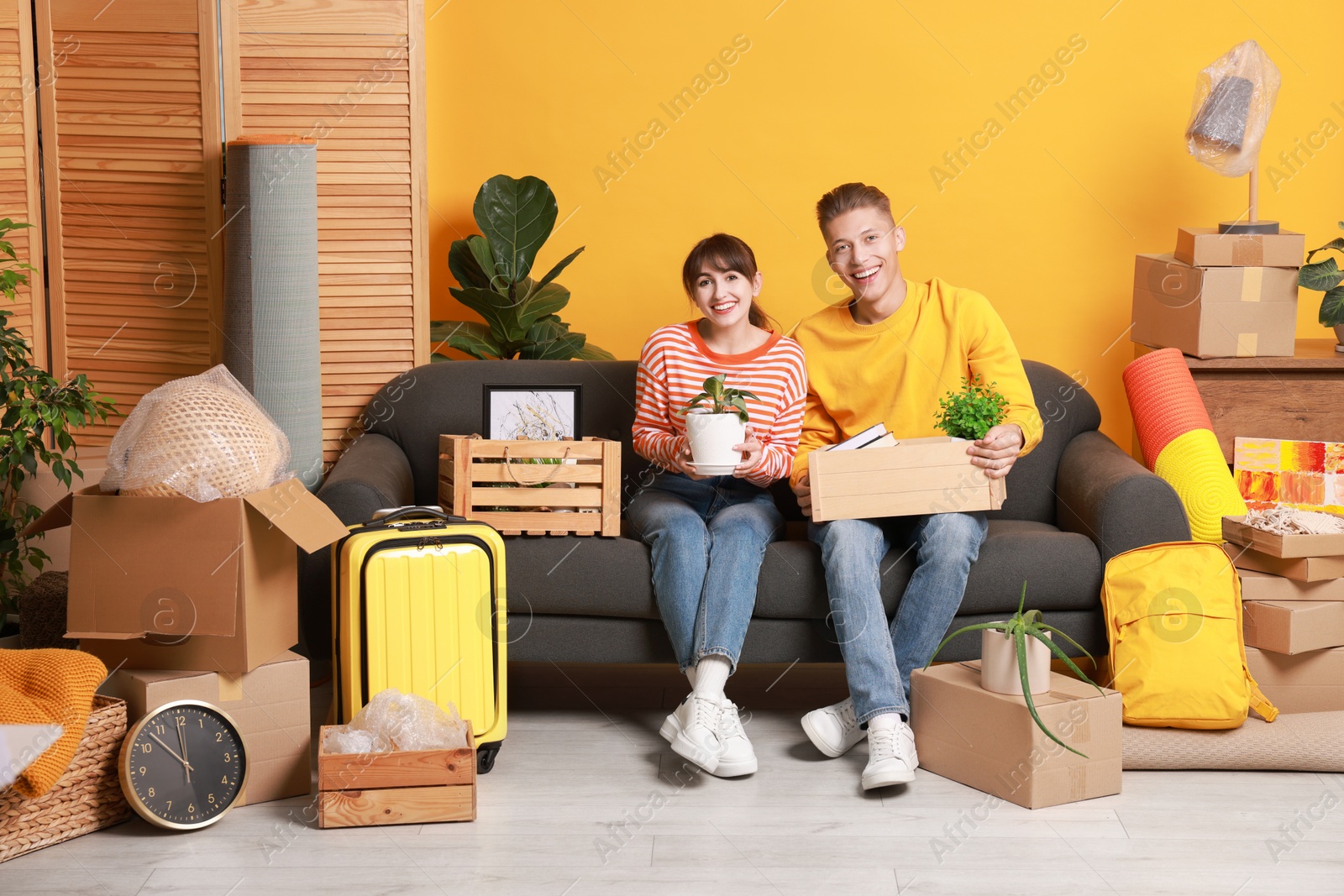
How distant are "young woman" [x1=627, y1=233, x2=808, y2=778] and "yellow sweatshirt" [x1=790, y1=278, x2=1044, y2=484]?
0.11m

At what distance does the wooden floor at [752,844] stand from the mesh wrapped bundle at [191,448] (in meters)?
0.59

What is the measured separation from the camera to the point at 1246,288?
3045mm

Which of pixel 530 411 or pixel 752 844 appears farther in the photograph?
pixel 530 411

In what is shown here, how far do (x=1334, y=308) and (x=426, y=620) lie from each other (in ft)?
7.79

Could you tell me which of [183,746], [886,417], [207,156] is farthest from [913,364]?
[207,156]

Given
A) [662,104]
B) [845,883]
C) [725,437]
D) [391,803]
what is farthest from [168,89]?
[845,883]

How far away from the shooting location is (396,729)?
2.11m

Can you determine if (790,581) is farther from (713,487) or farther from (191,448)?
(191,448)

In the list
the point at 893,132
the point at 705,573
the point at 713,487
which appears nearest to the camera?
the point at 705,573

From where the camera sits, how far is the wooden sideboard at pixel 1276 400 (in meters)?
3.07

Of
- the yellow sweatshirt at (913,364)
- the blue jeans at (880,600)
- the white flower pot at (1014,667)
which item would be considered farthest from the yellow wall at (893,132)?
the white flower pot at (1014,667)

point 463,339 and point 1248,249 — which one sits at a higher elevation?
point 1248,249

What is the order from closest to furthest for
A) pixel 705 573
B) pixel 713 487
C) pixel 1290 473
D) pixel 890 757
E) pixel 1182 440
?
pixel 890 757 < pixel 705 573 < pixel 713 487 < pixel 1182 440 < pixel 1290 473

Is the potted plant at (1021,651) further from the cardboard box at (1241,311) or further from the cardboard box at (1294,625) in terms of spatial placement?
the cardboard box at (1241,311)
